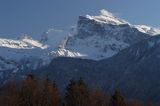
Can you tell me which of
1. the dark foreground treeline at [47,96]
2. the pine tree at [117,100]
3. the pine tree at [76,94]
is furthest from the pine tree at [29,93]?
the pine tree at [117,100]

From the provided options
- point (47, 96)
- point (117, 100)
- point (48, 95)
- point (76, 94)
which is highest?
point (76, 94)

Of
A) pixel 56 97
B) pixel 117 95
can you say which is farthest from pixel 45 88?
pixel 117 95

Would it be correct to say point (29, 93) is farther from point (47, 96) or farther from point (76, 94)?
point (76, 94)

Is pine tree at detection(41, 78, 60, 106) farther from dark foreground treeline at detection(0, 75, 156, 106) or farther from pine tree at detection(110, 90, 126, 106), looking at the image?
pine tree at detection(110, 90, 126, 106)

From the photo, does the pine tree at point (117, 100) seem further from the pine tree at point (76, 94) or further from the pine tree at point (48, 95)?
the pine tree at point (48, 95)

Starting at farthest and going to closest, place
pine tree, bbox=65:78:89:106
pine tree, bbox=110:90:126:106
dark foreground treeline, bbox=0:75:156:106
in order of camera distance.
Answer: pine tree, bbox=65:78:89:106 < pine tree, bbox=110:90:126:106 < dark foreground treeline, bbox=0:75:156:106

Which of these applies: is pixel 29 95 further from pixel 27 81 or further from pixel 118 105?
pixel 118 105

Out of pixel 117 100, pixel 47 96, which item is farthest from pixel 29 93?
pixel 117 100

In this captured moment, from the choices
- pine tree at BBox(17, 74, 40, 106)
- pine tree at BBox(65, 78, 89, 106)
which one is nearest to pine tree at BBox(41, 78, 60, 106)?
pine tree at BBox(17, 74, 40, 106)

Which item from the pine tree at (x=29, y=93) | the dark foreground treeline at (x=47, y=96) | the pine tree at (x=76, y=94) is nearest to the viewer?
the pine tree at (x=29, y=93)

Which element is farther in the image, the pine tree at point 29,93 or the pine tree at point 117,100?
the pine tree at point 117,100

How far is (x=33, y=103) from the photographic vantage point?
478 feet

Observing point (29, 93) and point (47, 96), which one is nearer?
point (47, 96)

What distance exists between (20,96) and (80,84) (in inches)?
601
